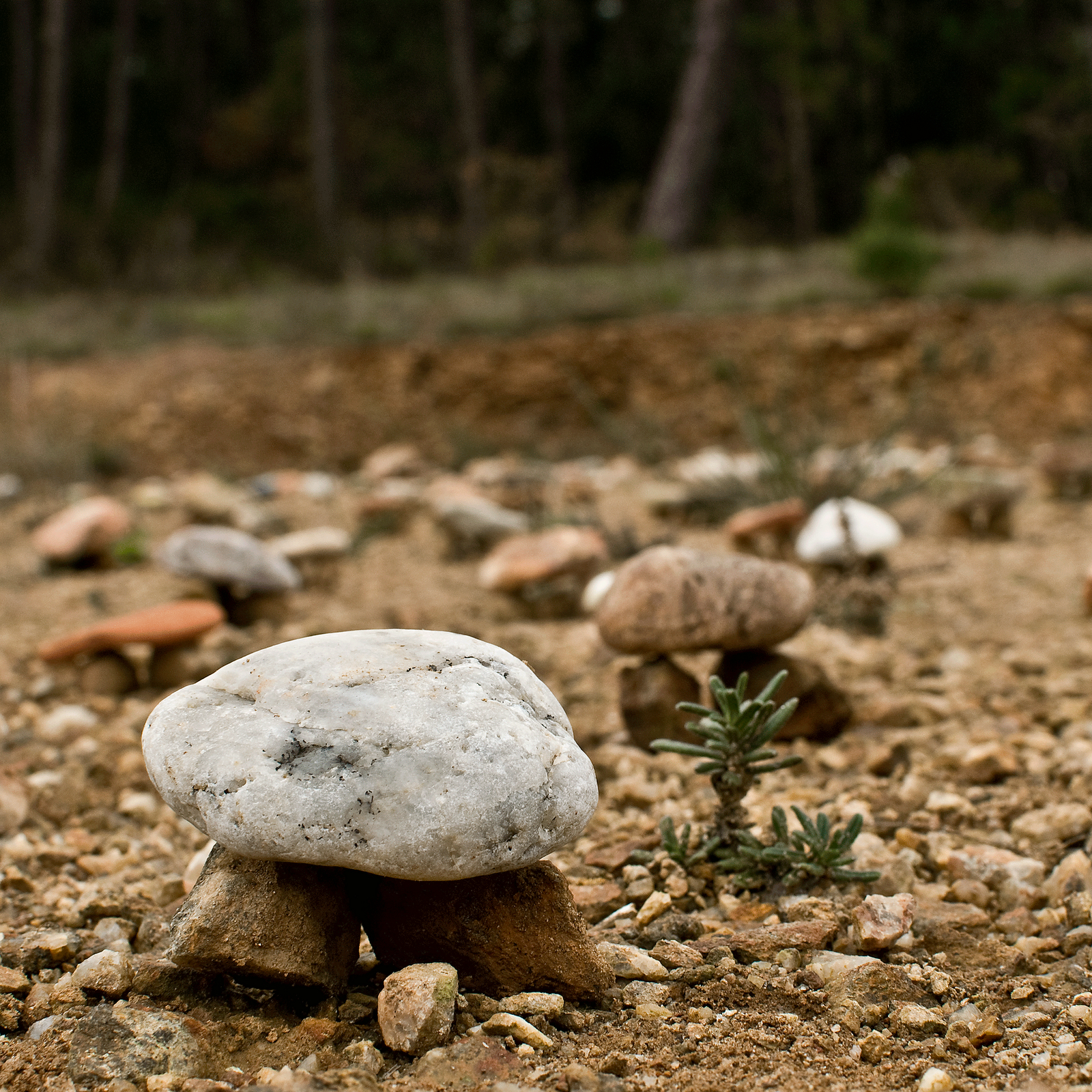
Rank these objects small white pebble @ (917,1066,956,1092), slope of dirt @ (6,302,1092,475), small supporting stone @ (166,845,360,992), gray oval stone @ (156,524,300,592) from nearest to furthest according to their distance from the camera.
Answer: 1. small white pebble @ (917,1066,956,1092)
2. small supporting stone @ (166,845,360,992)
3. gray oval stone @ (156,524,300,592)
4. slope of dirt @ (6,302,1092,475)

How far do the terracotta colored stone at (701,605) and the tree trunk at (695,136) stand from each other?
27.6 ft

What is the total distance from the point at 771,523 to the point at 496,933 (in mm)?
2416

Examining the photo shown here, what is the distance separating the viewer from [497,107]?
698 inches

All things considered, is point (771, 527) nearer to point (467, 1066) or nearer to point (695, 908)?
point (695, 908)

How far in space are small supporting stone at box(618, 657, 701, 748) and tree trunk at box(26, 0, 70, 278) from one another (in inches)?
449

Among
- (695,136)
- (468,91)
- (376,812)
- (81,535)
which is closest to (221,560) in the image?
(81,535)

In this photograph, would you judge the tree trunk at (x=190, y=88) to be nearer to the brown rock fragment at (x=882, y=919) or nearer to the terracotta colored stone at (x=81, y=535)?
the terracotta colored stone at (x=81, y=535)

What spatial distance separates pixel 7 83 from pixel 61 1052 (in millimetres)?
22224

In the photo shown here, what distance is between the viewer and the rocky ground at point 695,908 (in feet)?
3.89

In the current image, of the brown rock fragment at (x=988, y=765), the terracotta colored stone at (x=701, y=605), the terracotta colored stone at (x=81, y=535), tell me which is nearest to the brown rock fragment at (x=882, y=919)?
the brown rock fragment at (x=988, y=765)

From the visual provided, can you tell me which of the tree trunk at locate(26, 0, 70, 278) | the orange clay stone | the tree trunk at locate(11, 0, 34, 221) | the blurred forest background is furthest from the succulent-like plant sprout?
the tree trunk at locate(11, 0, 34, 221)

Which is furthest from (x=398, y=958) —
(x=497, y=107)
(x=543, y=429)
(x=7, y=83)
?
(x=7, y=83)

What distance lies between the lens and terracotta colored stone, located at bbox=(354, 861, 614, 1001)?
Answer: 1.33 meters

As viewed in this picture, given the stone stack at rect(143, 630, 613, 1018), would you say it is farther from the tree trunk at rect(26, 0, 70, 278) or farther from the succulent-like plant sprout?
the tree trunk at rect(26, 0, 70, 278)
